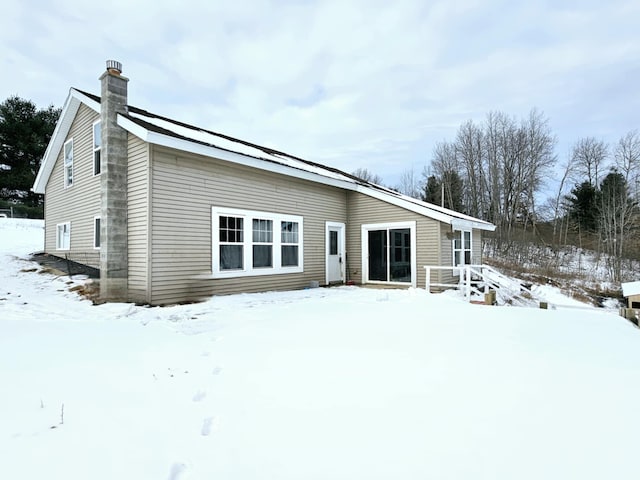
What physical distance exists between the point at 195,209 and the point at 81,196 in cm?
467

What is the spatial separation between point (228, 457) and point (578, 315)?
6741mm

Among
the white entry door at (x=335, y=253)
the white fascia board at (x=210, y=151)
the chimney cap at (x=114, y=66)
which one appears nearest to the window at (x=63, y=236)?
the white fascia board at (x=210, y=151)

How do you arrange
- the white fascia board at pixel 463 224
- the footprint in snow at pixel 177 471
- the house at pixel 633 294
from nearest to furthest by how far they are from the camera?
the footprint in snow at pixel 177 471 < the house at pixel 633 294 < the white fascia board at pixel 463 224

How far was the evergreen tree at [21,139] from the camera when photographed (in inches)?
927

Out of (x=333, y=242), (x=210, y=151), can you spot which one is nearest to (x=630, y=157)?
(x=333, y=242)

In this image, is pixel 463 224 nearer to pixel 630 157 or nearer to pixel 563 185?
pixel 630 157

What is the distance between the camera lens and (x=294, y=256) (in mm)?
10508

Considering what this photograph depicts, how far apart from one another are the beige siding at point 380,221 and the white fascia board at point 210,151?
203cm

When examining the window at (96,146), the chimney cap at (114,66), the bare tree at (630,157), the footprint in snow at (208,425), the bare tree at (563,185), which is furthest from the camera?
the bare tree at (563,185)

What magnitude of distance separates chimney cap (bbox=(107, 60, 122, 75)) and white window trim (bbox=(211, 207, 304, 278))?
3.73 metres

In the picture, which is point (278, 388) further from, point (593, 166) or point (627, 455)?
point (593, 166)

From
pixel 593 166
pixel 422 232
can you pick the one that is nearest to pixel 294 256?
pixel 422 232

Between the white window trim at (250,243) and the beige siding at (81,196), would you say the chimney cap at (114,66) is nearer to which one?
the beige siding at (81,196)

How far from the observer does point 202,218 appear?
322 inches
